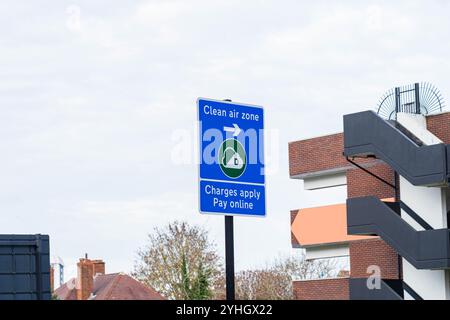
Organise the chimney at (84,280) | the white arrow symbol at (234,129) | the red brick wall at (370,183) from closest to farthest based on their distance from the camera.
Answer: the white arrow symbol at (234,129), the red brick wall at (370,183), the chimney at (84,280)

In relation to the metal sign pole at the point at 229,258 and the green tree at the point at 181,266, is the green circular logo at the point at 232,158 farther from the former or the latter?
the green tree at the point at 181,266

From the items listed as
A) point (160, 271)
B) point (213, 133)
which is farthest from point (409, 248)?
point (160, 271)

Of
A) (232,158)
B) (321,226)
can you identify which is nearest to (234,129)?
(232,158)

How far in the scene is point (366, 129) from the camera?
39188mm

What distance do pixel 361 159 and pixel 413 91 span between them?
338cm

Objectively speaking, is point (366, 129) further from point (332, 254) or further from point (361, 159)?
point (332, 254)

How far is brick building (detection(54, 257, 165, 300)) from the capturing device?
7712cm

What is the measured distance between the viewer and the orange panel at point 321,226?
4331 cm

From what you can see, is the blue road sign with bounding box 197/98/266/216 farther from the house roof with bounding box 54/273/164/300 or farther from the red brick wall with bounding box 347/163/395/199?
the house roof with bounding box 54/273/164/300

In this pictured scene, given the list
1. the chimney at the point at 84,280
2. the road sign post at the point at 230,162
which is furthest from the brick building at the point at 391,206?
the chimney at the point at 84,280

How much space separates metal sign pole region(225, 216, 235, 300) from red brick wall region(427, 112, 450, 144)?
26.6 metres

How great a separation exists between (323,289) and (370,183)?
4717mm

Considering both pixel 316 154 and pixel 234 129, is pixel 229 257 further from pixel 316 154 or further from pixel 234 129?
pixel 316 154
